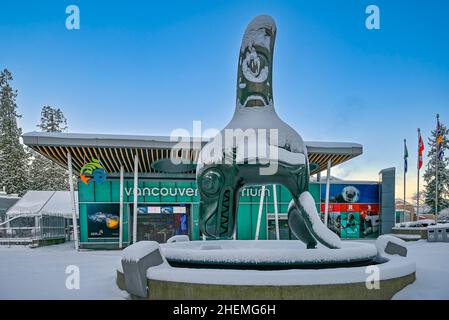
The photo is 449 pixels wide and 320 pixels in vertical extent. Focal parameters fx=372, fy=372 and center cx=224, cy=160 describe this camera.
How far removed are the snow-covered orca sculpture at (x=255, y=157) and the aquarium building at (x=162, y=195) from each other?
11.4 meters

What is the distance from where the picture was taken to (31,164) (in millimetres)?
51344

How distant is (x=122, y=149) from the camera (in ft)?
70.9

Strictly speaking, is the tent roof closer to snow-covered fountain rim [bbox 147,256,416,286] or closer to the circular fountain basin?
the circular fountain basin

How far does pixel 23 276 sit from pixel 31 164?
150 ft

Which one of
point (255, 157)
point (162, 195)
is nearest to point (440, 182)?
point (162, 195)

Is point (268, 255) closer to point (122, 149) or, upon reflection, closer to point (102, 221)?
point (122, 149)

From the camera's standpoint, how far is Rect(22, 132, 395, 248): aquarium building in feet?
70.9

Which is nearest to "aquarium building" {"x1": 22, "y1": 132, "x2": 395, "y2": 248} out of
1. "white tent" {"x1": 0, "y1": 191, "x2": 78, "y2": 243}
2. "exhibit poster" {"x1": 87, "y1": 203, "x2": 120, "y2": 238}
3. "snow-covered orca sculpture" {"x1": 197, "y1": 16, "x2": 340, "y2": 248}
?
"exhibit poster" {"x1": 87, "y1": 203, "x2": 120, "y2": 238}

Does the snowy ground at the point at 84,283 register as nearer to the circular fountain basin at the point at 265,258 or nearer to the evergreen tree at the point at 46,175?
the circular fountain basin at the point at 265,258

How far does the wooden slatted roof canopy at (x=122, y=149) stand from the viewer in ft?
68.0

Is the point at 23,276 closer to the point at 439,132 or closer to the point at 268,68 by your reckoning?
the point at 268,68

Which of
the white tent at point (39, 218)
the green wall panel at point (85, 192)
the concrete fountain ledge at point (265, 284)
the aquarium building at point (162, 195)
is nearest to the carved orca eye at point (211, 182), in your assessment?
the concrete fountain ledge at point (265, 284)

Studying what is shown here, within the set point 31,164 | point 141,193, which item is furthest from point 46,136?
point 31,164
